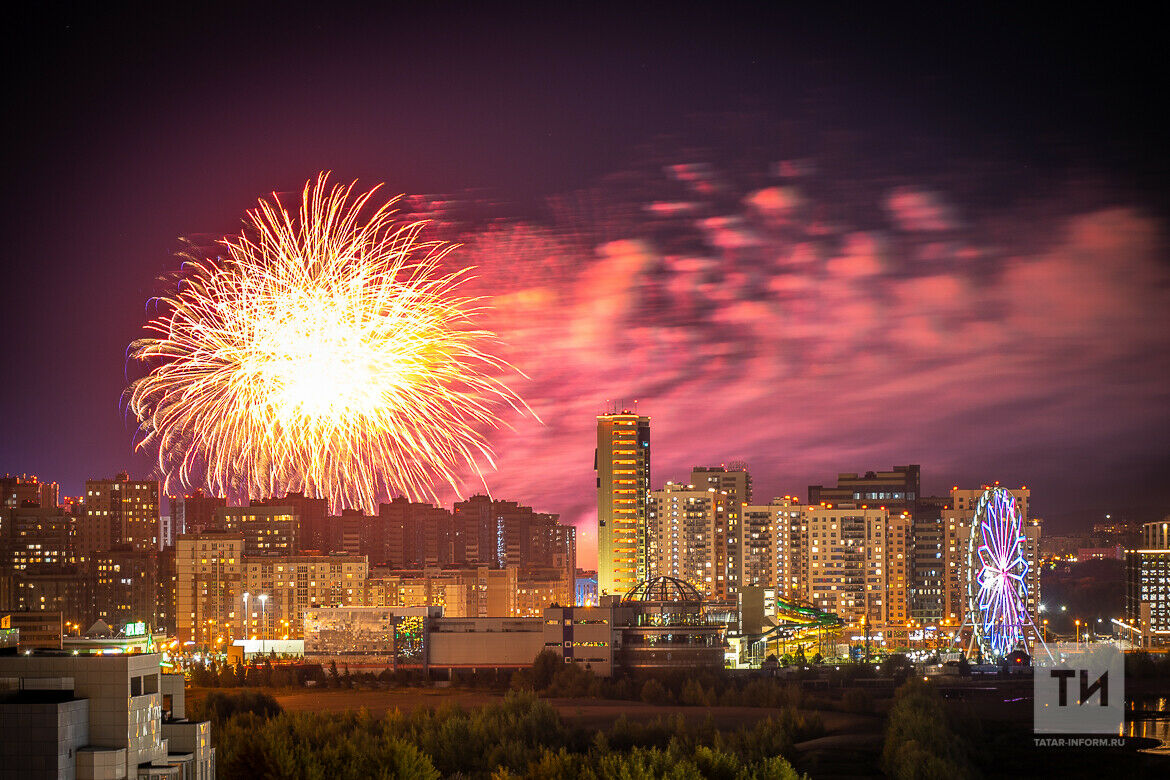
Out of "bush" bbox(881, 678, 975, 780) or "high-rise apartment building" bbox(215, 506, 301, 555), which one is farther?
"high-rise apartment building" bbox(215, 506, 301, 555)

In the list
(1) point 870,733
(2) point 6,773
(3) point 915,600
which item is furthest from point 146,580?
(2) point 6,773

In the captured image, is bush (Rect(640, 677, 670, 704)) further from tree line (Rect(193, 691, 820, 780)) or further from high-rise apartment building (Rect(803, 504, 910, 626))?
high-rise apartment building (Rect(803, 504, 910, 626))

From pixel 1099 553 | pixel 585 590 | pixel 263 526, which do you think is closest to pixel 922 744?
pixel 263 526

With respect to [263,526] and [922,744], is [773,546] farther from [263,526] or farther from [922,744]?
[922,744]

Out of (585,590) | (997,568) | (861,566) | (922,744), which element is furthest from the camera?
(585,590)

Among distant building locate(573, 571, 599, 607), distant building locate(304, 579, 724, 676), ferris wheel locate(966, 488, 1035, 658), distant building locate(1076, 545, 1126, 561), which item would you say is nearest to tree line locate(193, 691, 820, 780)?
ferris wheel locate(966, 488, 1035, 658)

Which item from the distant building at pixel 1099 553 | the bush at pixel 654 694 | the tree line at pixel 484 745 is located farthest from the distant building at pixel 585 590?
the tree line at pixel 484 745

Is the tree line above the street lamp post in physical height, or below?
above
